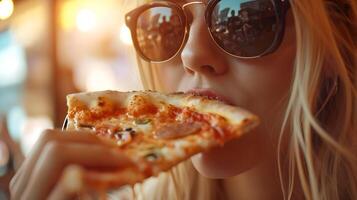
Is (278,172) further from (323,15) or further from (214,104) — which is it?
(323,15)

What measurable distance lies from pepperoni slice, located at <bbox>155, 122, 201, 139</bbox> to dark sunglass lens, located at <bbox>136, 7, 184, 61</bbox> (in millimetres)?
314

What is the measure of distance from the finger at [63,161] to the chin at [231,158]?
15.8 inches

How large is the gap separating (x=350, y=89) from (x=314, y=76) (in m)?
0.14

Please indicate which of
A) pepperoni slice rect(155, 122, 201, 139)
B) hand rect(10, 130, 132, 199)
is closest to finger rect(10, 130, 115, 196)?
hand rect(10, 130, 132, 199)

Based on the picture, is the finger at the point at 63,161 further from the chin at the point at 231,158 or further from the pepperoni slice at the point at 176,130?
the chin at the point at 231,158

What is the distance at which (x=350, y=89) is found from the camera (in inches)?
49.0

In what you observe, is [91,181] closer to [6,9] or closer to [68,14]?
[6,9]

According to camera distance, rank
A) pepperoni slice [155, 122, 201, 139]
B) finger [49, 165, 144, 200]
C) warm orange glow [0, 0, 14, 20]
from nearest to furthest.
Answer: finger [49, 165, 144, 200]
pepperoni slice [155, 122, 201, 139]
warm orange glow [0, 0, 14, 20]

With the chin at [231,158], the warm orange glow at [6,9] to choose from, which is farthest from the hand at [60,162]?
the warm orange glow at [6,9]

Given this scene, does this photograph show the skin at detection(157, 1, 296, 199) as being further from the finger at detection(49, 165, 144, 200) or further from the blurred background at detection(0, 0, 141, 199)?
the blurred background at detection(0, 0, 141, 199)

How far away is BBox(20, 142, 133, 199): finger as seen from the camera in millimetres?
842

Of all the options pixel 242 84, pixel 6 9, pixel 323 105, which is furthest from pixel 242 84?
pixel 6 9

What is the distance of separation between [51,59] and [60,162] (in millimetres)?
4113

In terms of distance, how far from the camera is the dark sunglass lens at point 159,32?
1.35 meters
